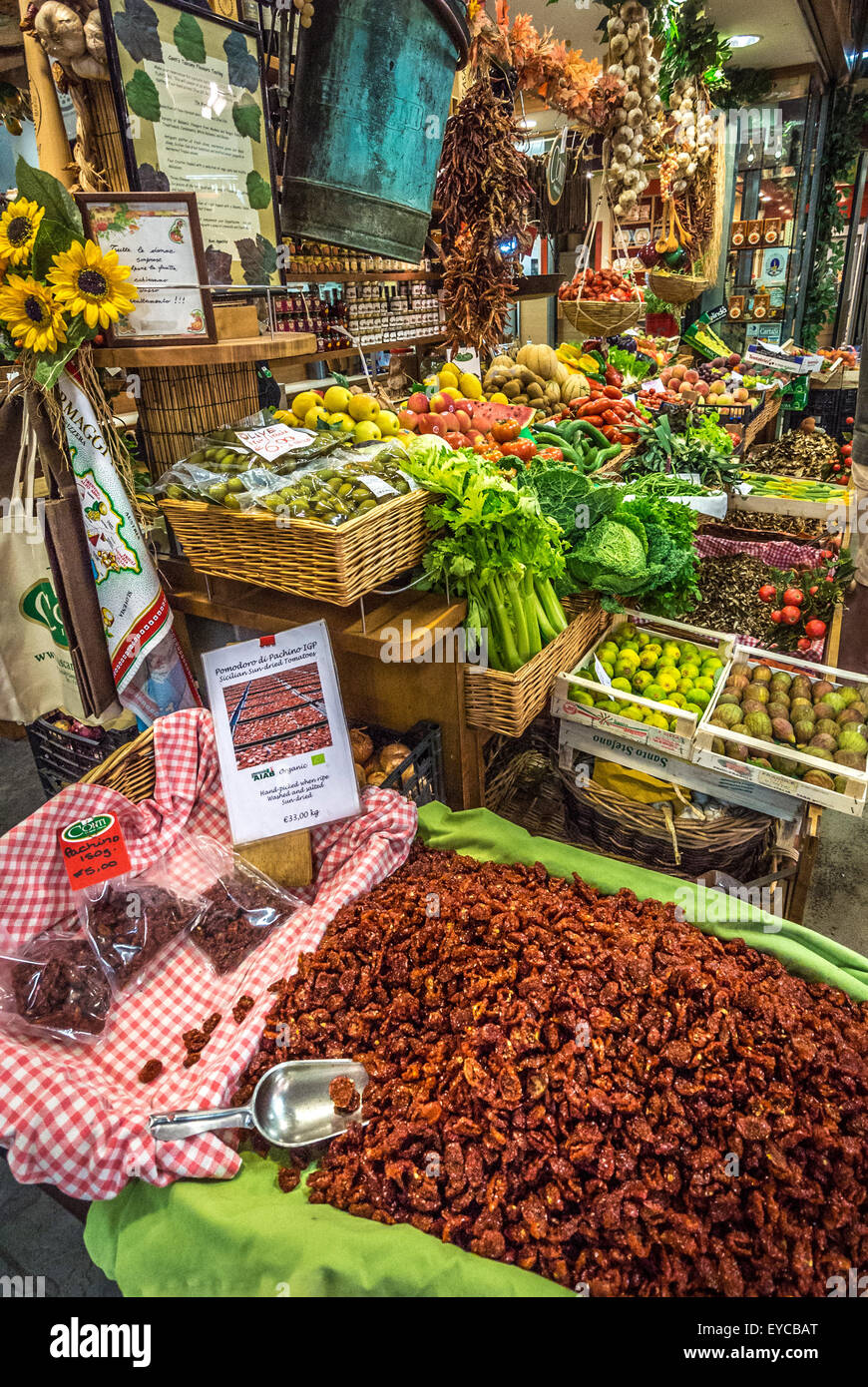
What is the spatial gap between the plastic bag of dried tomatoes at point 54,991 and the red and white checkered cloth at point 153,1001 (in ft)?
0.10

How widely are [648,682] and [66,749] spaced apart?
197cm

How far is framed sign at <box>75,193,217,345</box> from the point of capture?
1.71 meters

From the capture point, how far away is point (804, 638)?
3.04m

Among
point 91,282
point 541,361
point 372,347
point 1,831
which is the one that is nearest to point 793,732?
point 91,282

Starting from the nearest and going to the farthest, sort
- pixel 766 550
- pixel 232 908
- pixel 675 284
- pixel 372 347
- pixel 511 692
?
pixel 232 908 < pixel 511 692 < pixel 766 550 < pixel 675 284 < pixel 372 347

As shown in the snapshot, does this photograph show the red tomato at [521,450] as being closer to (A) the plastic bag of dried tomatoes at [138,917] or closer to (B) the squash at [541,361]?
(B) the squash at [541,361]

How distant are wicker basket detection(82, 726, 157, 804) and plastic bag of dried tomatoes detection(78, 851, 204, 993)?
240mm

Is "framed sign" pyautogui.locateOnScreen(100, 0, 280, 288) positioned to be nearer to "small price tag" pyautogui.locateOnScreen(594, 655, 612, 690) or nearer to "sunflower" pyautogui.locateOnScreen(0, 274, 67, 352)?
"sunflower" pyautogui.locateOnScreen(0, 274, 67, 352)

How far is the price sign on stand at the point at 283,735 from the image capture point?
1.94 meters

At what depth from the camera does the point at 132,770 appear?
2037 mm

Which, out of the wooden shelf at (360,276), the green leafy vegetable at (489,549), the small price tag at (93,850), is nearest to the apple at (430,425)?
the green leafy vegetable at (489,549)

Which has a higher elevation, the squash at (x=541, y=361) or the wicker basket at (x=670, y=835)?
the squash at (x=541, y=361)

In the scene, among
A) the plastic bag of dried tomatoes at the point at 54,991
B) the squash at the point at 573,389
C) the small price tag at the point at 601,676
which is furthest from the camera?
the squash at the point at 573,389

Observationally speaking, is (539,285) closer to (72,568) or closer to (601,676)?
(601,676)
